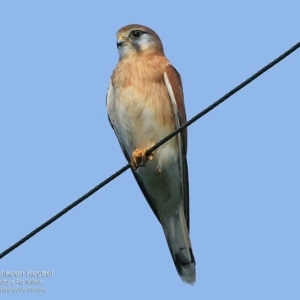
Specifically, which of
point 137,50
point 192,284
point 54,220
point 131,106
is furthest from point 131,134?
point 54,220

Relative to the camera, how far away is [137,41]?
777 centimetres

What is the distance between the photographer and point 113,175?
5.57 metres

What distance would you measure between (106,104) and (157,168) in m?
0.74

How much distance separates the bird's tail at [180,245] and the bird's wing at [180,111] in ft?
0.24

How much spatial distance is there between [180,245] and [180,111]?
3.96 feet

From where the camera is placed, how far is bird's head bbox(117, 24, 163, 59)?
25.1 feet

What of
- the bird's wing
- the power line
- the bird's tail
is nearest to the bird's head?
the bird's wing

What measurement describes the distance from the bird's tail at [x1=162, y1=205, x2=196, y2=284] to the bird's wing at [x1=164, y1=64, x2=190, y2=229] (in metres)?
0.07

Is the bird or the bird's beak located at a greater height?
the bird's beak

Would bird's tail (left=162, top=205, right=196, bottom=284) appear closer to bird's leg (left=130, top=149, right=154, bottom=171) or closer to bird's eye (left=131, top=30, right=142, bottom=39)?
bird's leg (left=130, top=149, right=154, bottom=171)

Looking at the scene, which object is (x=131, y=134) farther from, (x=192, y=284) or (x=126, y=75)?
(x=192, y=284)

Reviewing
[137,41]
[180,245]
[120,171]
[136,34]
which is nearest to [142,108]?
[137,41]

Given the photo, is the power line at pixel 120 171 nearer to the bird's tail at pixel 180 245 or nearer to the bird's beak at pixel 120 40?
the bird's tail at pixel 180 245

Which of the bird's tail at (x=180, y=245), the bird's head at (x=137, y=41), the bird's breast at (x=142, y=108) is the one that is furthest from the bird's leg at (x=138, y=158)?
the bird's head at (x=137, y=41)
